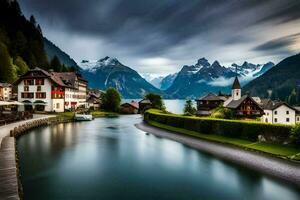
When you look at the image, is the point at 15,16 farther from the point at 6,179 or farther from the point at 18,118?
the point at 6,179

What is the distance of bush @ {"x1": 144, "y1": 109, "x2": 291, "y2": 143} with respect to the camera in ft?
117

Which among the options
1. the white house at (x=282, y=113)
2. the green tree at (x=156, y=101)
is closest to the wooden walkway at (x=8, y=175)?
the white house at (x=282, y=113)

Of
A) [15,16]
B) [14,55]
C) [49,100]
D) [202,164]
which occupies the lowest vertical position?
[202,164]

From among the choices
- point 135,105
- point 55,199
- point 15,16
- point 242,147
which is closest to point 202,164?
point 242,147

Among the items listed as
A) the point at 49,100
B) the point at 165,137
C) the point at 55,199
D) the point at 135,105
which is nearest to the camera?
the point at 55,199

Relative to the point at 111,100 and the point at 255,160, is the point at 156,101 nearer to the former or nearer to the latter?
the point at 111,100

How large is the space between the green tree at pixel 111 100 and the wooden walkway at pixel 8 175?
3587 inches

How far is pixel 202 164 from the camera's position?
30906 mm

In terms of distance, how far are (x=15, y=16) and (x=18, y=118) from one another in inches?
4393

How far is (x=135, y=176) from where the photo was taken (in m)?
25.6

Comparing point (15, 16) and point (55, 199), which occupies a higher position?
point (15, 16)

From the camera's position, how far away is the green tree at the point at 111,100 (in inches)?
4860

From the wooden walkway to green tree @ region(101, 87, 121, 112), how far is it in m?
91.1

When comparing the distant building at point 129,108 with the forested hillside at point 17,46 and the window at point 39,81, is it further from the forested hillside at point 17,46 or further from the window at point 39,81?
the window at point 39,81
